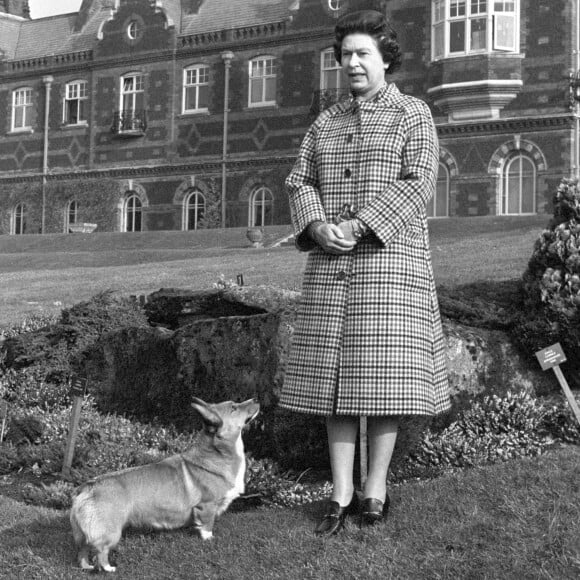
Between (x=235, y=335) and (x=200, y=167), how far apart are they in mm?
29256

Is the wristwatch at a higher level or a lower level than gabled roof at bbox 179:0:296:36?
lower

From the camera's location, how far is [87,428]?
8.07m

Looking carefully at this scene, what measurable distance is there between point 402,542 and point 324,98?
29.6 metres

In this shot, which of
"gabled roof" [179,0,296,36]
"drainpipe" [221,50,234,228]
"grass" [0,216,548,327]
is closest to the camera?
"grass" [0,216,548,327]

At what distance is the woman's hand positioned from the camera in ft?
17.2

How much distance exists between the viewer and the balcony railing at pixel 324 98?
33625 mm

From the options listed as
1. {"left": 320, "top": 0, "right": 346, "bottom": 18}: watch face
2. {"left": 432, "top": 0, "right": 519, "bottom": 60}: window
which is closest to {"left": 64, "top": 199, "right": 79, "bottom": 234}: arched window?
{"left": 320, "top": 0, "right": 346, "bottom": 18}: watch face

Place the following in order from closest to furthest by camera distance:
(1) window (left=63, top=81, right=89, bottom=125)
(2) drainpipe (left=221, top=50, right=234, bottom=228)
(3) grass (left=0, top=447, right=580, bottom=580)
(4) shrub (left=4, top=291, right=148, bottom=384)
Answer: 1. (3) grass (left=0, top=447, right=580, bottom=580)
2. (4) shrub (left=4, top=291, right=148, bottom=384)
3. (2) drainpipe (left=221, top=50, right=234, bottom=228)
4. (1) window (left=63, top=81, right=89, bottom=125)

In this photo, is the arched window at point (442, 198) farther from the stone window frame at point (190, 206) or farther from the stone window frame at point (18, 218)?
the stone window frame at point (18, 218)

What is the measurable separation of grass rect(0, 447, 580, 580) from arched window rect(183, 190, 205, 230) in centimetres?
3061

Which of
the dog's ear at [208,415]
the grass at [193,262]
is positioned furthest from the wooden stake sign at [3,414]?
the grass at [193,262]

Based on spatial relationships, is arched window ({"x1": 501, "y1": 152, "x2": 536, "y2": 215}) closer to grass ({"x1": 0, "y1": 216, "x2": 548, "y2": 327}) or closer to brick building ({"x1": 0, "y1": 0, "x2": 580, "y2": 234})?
brick building ({"x1": 0, "y1": 0, "x2": 580, "y2": 234})

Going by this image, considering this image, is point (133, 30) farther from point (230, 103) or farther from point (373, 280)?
point (373, 280)

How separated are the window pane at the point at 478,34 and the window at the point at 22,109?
19.0 meters
